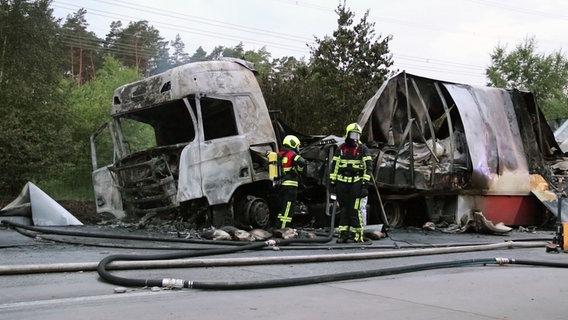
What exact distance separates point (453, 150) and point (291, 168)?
3.84 m

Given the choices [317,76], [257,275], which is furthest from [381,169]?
[317,76]

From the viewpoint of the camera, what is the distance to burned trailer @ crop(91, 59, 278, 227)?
8.74 meters

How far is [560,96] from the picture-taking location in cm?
3173

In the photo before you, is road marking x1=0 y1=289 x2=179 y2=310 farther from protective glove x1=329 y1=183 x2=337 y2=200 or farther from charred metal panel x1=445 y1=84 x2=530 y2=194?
charred metal panel x1=445 y1=84 x2=530 y2=194

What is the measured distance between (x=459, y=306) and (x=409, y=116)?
7354 millimetres

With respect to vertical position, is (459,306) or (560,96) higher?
(560,96)

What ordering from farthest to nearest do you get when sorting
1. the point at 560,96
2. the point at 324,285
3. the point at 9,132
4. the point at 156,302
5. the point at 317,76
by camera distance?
the point at 560,96 → the point at 317,76 → the point at 9,132 → the point at 324,285 → the point at 156,302

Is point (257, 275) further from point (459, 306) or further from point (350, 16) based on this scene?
point (350, 16)

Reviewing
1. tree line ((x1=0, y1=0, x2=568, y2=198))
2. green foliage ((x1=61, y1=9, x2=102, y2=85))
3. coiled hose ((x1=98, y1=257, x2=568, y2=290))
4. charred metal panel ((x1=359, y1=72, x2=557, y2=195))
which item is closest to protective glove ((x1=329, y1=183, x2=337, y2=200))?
charred metal panel ((x1=359, y1=72, x2=557, y2=195))

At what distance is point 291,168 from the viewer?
885 centimetres

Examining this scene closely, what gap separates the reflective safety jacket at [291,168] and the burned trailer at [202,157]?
39cm

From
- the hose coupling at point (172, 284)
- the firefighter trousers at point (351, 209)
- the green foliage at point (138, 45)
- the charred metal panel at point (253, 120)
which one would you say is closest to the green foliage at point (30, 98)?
the charred metal panel at point (253, 120)

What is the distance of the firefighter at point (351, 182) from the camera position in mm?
8281

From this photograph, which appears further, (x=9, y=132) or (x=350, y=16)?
(x=350, y=16)
